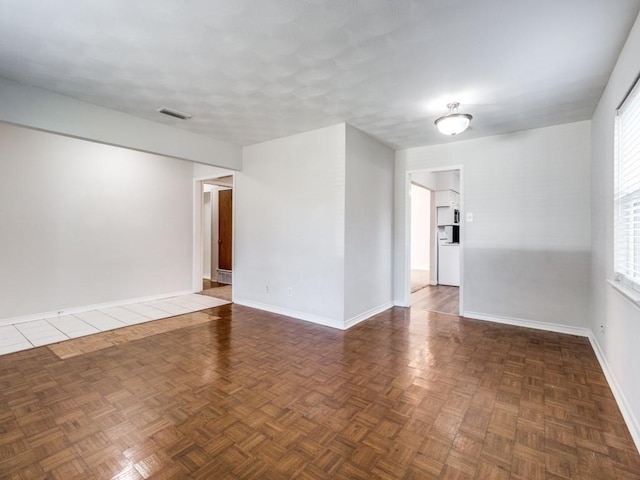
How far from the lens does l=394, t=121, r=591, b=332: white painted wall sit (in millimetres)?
3676

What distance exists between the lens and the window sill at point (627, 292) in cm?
185

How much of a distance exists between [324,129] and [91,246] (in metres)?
3.85

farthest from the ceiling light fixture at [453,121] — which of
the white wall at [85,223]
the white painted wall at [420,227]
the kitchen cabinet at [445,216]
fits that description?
the white painted wall at [420,227]


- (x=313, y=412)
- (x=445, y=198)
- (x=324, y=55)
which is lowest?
(x=313, y=412)

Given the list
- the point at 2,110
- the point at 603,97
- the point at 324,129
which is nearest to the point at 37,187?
the point at 2,110

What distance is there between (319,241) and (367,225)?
0.73m

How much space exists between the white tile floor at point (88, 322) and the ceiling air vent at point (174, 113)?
266 centimetres

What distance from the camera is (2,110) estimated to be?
2.75 meters

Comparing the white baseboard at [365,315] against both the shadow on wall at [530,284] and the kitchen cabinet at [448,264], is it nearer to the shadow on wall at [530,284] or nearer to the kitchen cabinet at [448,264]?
the shadow on wall at [530,284]

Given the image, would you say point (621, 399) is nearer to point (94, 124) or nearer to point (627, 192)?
point (627, 192)

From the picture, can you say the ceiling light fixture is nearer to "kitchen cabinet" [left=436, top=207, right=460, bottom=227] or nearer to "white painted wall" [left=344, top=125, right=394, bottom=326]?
"white painted wall" [left=344, top=125, right=394, bottom=326]

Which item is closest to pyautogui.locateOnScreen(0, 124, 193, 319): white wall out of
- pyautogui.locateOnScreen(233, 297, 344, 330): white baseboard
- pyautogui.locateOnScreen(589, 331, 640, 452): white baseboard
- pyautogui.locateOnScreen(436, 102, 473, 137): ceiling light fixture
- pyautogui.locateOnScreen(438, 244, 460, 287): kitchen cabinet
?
pyautogui.locateOnScreen(233, 297, 344, 330): white baseboard

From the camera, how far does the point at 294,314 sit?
172 inches

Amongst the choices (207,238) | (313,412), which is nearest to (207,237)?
(207,238)
